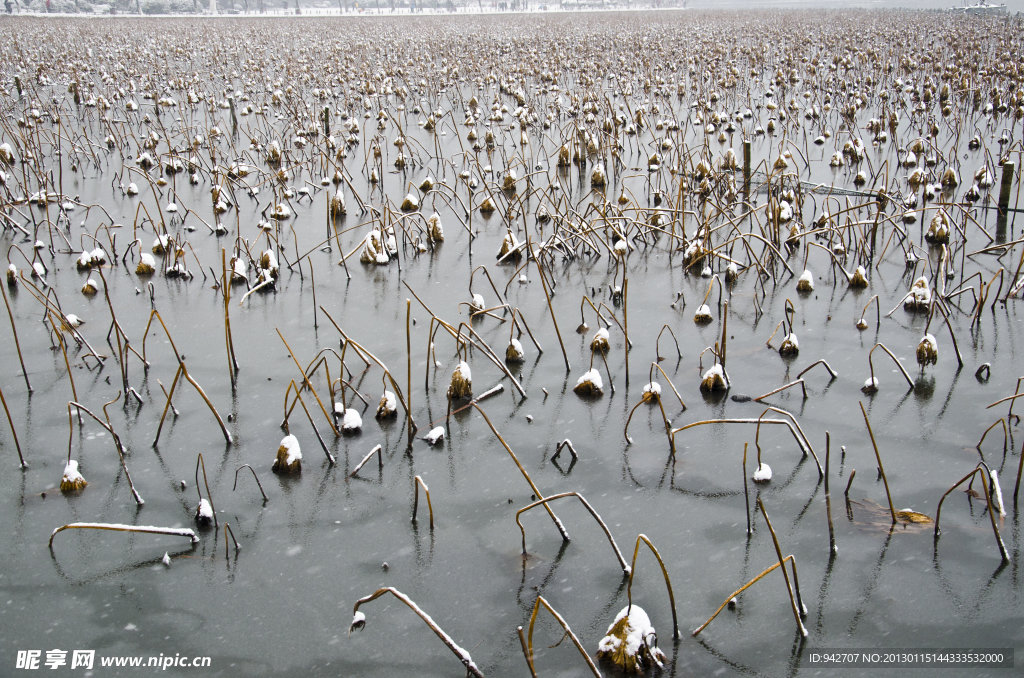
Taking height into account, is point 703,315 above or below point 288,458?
above

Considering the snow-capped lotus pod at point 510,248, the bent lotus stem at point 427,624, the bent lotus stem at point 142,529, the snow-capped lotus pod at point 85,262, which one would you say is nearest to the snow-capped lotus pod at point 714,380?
the bent lotus stem at point 427,624

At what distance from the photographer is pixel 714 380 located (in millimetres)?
3479

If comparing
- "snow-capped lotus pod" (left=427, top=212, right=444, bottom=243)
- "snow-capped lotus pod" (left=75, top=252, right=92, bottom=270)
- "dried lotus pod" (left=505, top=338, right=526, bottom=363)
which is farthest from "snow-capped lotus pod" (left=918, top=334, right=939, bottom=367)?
"snow-capped lotus pod" (left=75, top=252, right=92, bottom=270)

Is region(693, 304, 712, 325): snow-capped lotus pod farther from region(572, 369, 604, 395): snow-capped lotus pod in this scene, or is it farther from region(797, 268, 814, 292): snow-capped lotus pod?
region(572, 369, 604, 395): snow-capped lotus pod

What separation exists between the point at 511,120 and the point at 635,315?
22.4 ft

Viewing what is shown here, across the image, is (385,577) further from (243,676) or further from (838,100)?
(838,100)

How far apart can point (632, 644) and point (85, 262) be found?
179 inches

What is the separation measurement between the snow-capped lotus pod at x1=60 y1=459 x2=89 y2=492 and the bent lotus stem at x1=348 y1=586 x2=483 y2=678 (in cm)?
126

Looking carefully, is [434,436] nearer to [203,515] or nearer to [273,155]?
[203,515]

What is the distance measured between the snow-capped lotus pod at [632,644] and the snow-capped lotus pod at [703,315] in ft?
8.20

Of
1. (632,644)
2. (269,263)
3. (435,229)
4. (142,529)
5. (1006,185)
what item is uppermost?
(1006,185)

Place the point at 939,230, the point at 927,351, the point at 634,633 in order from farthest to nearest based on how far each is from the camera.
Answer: the point at 939,230 → the point at 927,351 → the point at 634,633

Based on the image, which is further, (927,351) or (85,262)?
(85,262)

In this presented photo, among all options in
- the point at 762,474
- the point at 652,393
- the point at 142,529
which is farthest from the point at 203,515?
the point at 762,474
